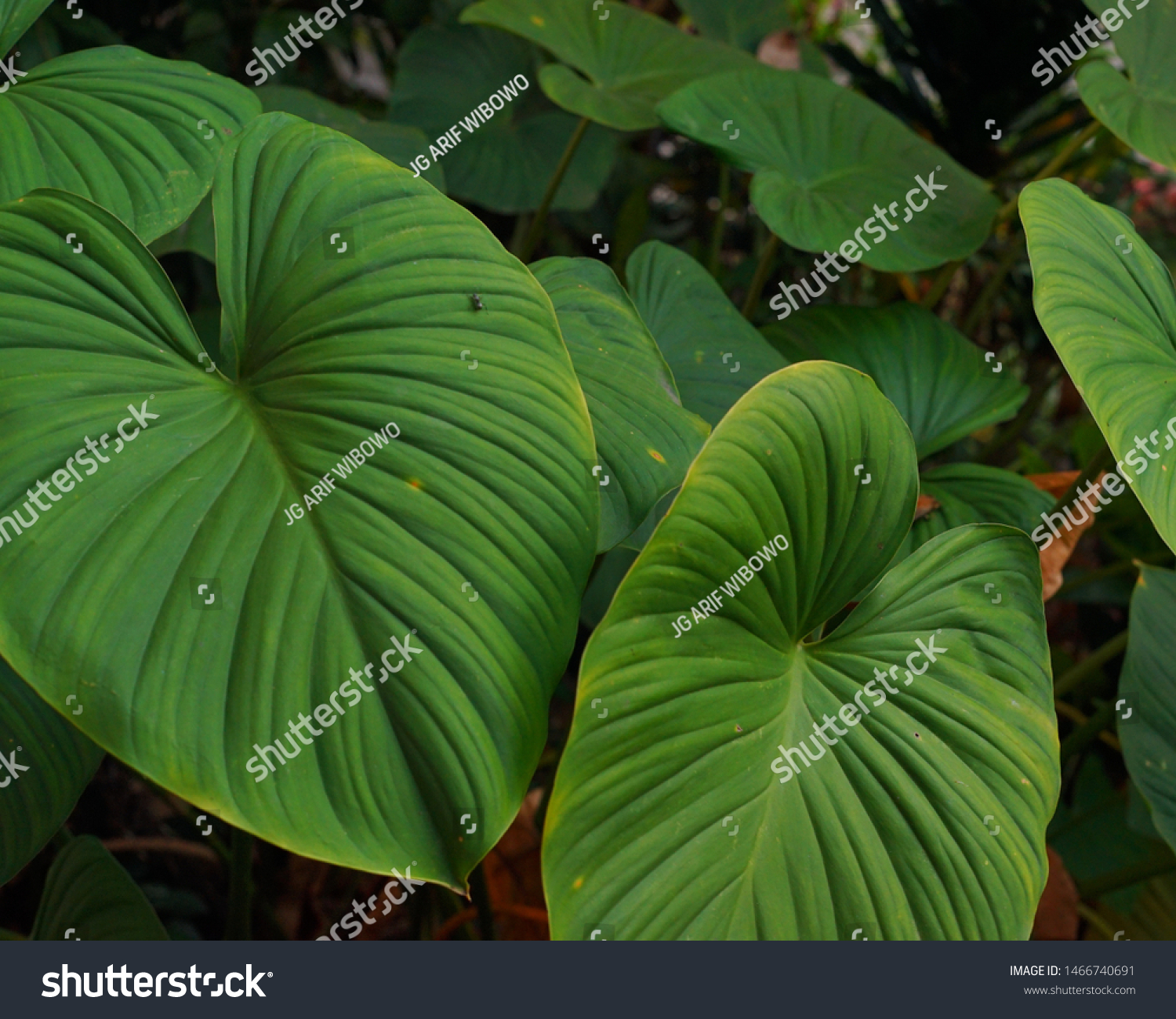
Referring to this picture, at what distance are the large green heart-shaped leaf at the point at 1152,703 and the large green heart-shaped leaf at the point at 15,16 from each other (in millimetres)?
979

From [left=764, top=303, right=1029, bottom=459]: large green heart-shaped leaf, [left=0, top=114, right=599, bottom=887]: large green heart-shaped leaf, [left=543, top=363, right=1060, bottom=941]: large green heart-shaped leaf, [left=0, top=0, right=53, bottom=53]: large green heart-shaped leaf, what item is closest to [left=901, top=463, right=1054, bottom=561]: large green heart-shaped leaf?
[left=764, top=303, right=1029, bottom=459]: large green heart-shaped leaf

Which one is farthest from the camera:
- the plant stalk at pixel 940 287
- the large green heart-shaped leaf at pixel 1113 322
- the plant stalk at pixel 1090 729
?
the plant stalk at pixel 940 287

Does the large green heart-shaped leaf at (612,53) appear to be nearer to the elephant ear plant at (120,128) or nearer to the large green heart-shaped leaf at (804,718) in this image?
the elephant ear plant at (120,128)

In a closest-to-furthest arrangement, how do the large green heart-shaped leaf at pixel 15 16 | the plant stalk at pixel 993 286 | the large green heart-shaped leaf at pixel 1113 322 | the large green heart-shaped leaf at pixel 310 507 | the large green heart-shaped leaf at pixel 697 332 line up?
1. the large green heart-shaped leaf at pixel 310 507
2. the large green heart-shaped leaf at pixel 1113 322
3. the large green heart-shaped leaf at pixel 15 16
4. the large green heart-shaped leaf at pixel 697 332
5. the plant stalk at pixel 993 286

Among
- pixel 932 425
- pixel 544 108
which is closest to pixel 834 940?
pixel 932 425

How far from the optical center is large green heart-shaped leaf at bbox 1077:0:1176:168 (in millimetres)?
899

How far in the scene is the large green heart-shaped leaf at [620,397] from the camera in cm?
62

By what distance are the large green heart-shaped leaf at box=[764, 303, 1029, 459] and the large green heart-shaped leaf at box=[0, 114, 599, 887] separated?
0.52 metres

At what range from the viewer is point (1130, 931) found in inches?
45.4

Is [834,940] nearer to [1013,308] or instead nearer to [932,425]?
[932,425]

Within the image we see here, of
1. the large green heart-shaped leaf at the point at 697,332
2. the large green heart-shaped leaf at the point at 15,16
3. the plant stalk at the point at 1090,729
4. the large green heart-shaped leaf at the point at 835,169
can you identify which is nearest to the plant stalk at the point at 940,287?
the large green heart-shaped leaf at the point at 835,169

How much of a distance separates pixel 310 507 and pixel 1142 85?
3.40 feet

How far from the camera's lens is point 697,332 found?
34.5 inches

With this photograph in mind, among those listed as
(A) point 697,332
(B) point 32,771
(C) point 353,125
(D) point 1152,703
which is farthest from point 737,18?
(B) point 32,771
